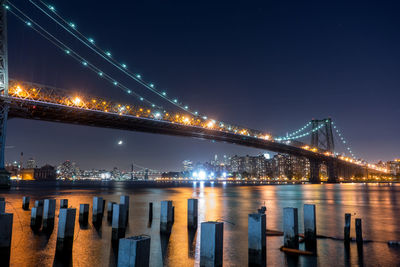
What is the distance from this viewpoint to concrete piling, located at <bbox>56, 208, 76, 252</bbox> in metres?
8.15

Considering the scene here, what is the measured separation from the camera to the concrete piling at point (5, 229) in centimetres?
694

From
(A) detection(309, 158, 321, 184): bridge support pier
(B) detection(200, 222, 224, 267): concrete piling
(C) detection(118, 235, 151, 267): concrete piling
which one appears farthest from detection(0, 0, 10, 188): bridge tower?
(A) detection(309, 158, 321, 184): bridge support pier

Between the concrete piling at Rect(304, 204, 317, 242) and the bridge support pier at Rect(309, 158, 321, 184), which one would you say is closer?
the concrete piling at Rect(304, 204, 317, 242)

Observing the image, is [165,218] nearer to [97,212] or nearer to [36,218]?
[97,212]

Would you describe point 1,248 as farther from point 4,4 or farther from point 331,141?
point 331,141

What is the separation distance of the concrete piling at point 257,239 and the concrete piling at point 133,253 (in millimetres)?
3104

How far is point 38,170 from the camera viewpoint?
170 m

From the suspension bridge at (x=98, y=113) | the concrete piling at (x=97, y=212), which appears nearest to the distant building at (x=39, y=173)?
the suspension bridge at (x=98, y=113)

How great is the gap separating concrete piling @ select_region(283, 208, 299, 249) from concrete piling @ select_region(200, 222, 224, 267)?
3.13 metres

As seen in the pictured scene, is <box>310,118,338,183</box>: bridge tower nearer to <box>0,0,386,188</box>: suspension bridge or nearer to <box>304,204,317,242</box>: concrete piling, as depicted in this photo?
<box>0,0,386,188</box>: suspension bridge

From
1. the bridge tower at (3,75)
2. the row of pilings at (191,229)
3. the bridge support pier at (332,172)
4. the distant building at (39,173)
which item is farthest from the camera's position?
the distant building at (39,173)

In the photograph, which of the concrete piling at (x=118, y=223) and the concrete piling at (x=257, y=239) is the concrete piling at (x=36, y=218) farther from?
the concrete piling at (x=257, y=239)

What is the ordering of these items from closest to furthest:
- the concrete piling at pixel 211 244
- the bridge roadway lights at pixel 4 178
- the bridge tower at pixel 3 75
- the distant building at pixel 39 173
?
the concrete piling at pixel 211 244 → the bridge tower at pixel 3 75 → the bridge roadway lights at pixel 4 178 → the distant building at pixel 39 173

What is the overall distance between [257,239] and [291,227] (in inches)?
71.0
